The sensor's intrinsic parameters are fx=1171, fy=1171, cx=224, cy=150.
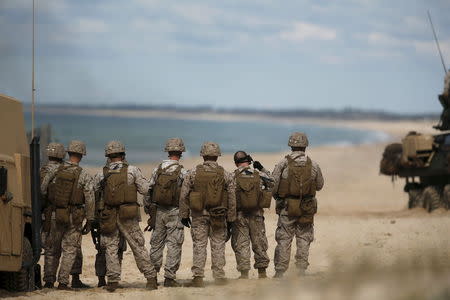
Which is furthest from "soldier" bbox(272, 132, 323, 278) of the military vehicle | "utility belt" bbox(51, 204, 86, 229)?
the military vehicle

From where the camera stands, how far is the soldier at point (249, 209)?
1415cm

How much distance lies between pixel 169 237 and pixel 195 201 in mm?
569

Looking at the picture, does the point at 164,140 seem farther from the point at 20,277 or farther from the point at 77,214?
the point at 20,277

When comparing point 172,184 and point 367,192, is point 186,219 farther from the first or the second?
point 367,192

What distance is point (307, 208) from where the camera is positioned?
47.3 ft

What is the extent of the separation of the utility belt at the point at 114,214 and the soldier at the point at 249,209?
55.8 inches

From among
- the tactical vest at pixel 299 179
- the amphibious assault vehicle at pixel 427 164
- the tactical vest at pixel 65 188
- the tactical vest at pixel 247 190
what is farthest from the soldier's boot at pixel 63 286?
the amphibious assault vehicle at pixel 427 164

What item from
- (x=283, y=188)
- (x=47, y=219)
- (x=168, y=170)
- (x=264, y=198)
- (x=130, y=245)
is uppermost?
(x=168, y=170)

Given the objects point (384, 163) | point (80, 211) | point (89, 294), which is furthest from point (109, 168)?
point (384, 163)

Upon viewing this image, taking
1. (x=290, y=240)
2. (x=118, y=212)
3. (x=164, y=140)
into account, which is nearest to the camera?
(x=118, y=212)

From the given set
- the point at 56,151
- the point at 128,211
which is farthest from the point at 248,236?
the point at 56,151

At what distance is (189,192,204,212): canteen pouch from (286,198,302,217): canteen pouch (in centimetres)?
131

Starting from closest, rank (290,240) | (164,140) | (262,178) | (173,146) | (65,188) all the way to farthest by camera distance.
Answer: (65,188) → (173,146) → (262,178) → (290,240) → (164,140)

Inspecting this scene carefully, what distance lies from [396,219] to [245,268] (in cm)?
855
